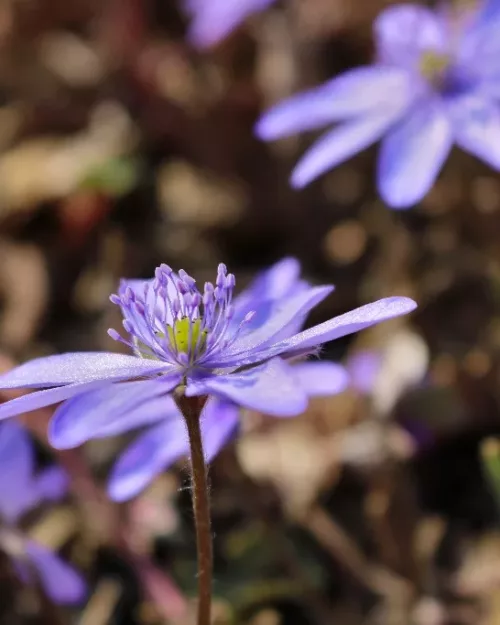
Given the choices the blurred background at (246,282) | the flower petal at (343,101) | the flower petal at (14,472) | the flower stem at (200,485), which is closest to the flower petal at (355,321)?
the flower stem at (200,485)

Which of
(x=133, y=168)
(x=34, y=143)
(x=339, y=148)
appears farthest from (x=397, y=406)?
(x=34, y=143)

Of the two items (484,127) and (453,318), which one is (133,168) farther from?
(484,127)

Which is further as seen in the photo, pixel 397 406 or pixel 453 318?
pixel 453 318

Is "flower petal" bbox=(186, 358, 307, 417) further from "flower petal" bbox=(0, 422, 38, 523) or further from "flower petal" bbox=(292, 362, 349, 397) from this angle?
"flower petal" bbox=(0, 422, 38, 523)

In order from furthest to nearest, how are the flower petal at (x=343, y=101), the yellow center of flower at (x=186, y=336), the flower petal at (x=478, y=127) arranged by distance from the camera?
the flower petal at (x=343, y=101) → the flower petal at (x=478, y=127) → the yellow center of flower at (x=186, y=336)

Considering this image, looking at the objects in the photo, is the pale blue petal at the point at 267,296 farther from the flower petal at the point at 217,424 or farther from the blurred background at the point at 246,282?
the blurred background at the point at 246,282

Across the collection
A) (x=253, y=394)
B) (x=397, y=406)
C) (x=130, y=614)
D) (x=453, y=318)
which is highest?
(x=453, y=318)
